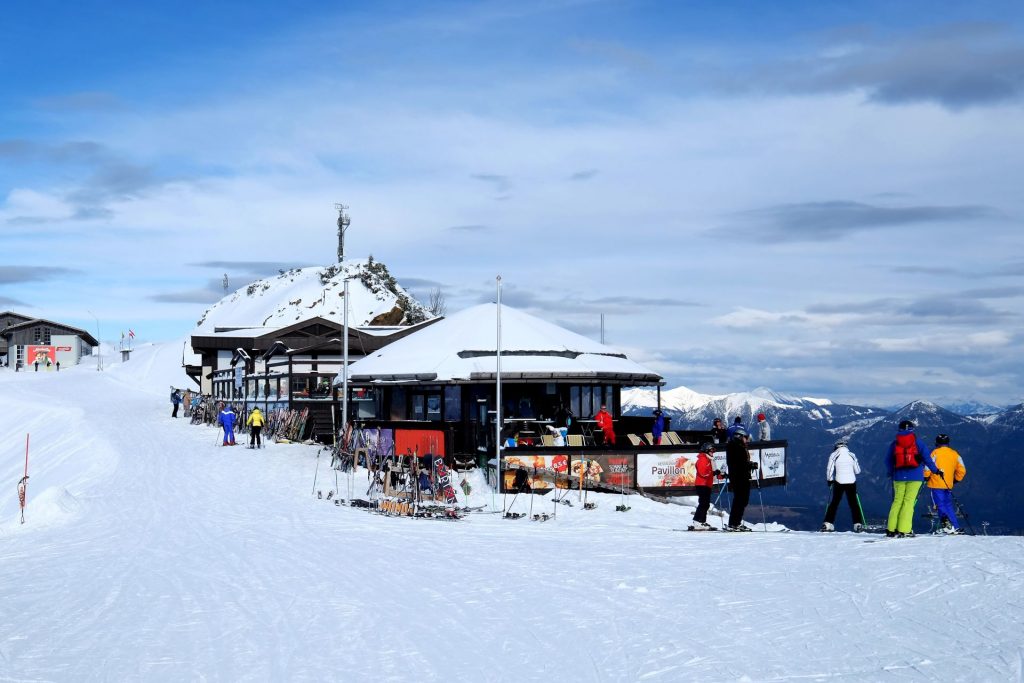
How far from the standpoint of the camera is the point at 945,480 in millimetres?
17484

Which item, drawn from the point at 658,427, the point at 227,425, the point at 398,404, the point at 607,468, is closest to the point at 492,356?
the point at 398,404

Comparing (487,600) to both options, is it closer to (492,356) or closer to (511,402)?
(511,402)

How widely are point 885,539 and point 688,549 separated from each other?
3.01 meters

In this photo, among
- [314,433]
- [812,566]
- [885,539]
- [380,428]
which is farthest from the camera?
[314,433]

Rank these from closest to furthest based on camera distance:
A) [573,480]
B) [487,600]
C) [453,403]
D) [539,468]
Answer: [487,600], [573,480], [539,468], [453,403]

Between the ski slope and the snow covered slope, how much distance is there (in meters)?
89.9

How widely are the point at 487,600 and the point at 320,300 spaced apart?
11137cm

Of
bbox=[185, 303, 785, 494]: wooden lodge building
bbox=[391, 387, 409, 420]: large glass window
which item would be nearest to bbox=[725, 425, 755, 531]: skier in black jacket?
bbox=[185, 303, 785, 494]: wooden lodge building

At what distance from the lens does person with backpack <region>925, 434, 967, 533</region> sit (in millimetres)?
17500

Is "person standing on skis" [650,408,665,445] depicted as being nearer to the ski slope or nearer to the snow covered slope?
the ski slope

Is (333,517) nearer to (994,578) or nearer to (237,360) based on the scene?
(994,578)

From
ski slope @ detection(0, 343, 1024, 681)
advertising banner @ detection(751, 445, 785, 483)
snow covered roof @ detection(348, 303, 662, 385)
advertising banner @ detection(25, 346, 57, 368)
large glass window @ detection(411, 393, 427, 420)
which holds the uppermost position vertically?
advertising banner @ detection(25, 346, 57, 368)

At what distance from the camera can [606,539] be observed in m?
18.3

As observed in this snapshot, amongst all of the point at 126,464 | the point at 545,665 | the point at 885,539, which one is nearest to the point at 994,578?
the point at 885,539
